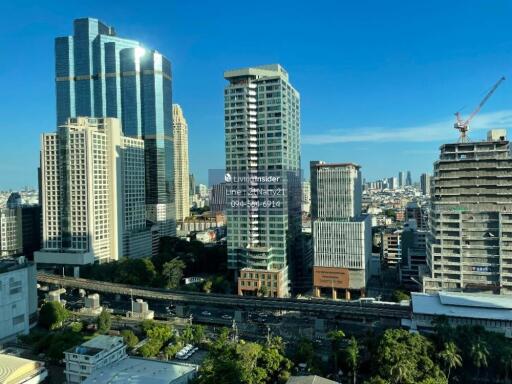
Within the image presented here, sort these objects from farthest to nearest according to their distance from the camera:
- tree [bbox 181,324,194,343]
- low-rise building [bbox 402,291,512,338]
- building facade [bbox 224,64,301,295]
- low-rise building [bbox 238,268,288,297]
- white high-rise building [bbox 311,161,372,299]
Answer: building facade [bbox 224,64,301,295], white high-rise building [bbox 311,161,372,299], low-rise building [bbox 238,268,288,297], tree [bbox 181,324,194,343], low-rise building [bbox 402,291,512,338]

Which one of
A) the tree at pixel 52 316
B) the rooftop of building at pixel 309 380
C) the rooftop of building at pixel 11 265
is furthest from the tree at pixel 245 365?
the rooftop of building at pixel 11 265

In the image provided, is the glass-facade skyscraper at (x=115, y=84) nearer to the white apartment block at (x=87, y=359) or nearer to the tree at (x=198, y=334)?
the tree at (x=198, y=334)

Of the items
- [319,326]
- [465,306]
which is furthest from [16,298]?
[465,306]

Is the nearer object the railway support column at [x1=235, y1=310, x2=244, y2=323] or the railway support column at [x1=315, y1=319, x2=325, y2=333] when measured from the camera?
the railway support column at [x1=315, y1=319, x2=325, y2=333]

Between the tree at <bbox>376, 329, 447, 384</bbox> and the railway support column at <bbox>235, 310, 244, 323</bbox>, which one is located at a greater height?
the tree at <bbox>376, 329, 447, 384</bbox>

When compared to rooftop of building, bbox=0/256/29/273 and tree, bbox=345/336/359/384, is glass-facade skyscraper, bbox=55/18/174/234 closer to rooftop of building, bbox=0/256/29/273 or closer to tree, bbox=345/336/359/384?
rooftop of building, bbox=0/256/29/273

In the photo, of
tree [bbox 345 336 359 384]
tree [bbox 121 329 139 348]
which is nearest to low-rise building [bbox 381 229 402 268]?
tree [bbox 345 336 359 384]

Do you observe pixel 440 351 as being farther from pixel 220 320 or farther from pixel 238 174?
pixel 238 174
